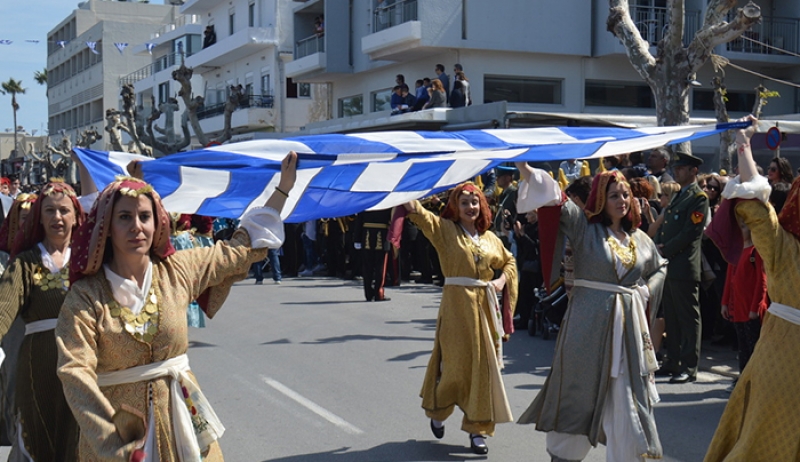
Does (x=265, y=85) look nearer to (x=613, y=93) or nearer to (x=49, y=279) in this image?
(x=613, y=93)

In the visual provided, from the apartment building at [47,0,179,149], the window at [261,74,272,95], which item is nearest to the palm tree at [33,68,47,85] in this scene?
the apartment building at [47,0,179,149]

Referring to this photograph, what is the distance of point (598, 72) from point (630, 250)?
23.4 meters

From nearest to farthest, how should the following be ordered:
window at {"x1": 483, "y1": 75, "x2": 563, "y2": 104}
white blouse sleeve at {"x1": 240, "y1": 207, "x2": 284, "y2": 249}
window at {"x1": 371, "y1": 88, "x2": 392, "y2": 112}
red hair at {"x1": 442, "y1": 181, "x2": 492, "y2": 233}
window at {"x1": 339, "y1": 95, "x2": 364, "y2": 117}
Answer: white blouse sleeve at {"x1": 240, "y1": 207, "x2": 284, "y2": 249}
red hair at {"x1": 442, "y1": 181, "x2": 492, "y2": 233}
window at {"x1": 483, "y1": 75, "x2": 563, "y2": 104}
window at {"x1": 371, "y1": 88, "x2": 392, "y2": 112}
window at {"x1": 339, "y1": 95, "x2": 364, "y2": 117}

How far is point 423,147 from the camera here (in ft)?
17.6

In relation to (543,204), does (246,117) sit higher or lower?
higher

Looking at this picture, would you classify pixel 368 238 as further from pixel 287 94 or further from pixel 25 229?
pixel 287 94

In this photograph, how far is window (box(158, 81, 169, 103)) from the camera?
52406mm

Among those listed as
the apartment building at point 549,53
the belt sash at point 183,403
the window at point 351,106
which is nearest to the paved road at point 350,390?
the belt sash at point 183,403

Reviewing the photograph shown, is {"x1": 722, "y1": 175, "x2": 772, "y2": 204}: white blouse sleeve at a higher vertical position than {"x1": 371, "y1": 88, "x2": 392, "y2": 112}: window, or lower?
lower

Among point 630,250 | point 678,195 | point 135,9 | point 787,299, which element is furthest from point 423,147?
point 135,9

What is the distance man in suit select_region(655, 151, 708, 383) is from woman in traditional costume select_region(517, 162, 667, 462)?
3193 millimetres

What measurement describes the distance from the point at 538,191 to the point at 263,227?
192 centimetres

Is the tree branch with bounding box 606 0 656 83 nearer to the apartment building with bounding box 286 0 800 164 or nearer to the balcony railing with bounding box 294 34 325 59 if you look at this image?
the apartment building with bounding box 286 0 800 164

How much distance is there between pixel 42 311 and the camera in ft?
16.8
